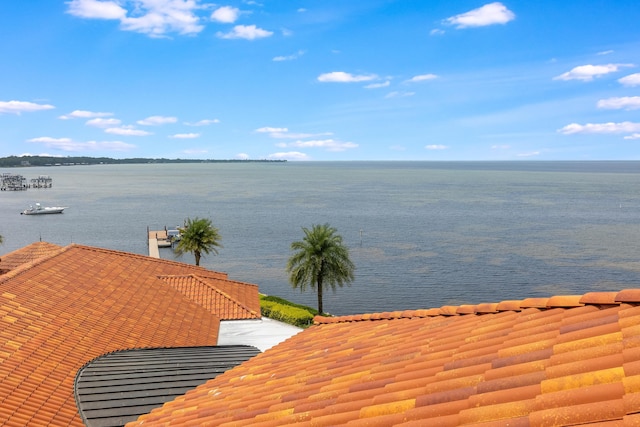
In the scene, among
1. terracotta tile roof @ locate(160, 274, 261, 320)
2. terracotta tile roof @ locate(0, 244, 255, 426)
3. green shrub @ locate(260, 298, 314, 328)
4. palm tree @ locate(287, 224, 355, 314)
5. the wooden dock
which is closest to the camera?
terracotta tile roof @ locate(0, 244, 255, 426)

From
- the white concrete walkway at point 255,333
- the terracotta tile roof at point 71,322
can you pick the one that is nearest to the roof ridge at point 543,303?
the terracotta tile roof at point 71,322

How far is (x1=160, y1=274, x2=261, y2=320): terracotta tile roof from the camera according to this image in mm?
26141

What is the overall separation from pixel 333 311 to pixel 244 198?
110712 mm

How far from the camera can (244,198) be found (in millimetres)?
156625

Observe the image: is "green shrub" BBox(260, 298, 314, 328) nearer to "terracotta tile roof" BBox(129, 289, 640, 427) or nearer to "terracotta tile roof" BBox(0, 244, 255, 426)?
"terracotta tile roof" BBox(0, 244, 255, 426)

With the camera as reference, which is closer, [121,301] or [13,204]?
[121,301]

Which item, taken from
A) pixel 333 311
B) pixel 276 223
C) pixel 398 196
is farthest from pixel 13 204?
pixel 333 311

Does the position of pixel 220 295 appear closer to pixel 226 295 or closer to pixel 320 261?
pixel 226 295

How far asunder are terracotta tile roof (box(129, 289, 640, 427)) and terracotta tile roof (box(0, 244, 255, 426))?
614cm

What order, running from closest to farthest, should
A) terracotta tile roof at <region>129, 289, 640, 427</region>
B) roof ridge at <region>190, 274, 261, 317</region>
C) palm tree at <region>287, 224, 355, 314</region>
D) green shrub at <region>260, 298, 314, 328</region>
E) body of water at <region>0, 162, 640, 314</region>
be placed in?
terracotta tile roof at <region>129, 289, 640, 427</region> → roof ridge at <region>190, 274, 261, 317</region> → green shrub at <region>260, 298, 314, 328</region> → palm tree at <region>287, 224, 355, 314</region> → body of water at <region>0, 162, 640, 314</region>

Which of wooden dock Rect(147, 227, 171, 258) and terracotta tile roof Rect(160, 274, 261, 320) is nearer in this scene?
terracotta tile roof Rect(160, 274, 261, 320)

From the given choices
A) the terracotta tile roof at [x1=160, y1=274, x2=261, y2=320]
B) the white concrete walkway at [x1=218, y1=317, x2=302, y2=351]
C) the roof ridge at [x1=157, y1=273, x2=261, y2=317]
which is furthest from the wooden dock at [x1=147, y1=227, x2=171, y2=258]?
the white concrete walkway at [x1=218, y1=317, x2=302, y2=351]

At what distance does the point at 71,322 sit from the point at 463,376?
17.2 m

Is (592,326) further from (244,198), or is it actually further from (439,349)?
(244,198)
